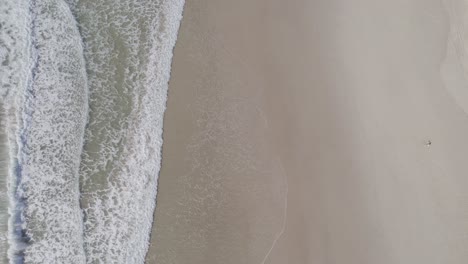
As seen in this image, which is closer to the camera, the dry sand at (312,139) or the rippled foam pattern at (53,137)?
the rippled foam pattern at (53,137)

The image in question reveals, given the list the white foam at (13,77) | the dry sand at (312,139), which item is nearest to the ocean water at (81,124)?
the white foam at (13,77)

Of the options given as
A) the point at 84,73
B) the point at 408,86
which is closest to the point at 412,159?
the point at 408,86

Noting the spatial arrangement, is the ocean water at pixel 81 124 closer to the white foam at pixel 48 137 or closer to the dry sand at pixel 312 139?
the white foam at pixel 48 137

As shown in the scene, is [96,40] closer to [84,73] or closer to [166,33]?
[84,73]

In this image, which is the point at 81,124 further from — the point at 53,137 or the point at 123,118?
the point at 123,118

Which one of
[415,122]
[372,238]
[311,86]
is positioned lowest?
[372,238]

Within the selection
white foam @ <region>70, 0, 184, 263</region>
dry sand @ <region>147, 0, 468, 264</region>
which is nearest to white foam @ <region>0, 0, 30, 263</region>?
white foam @ <region>70, 0, 184, 263</region>
